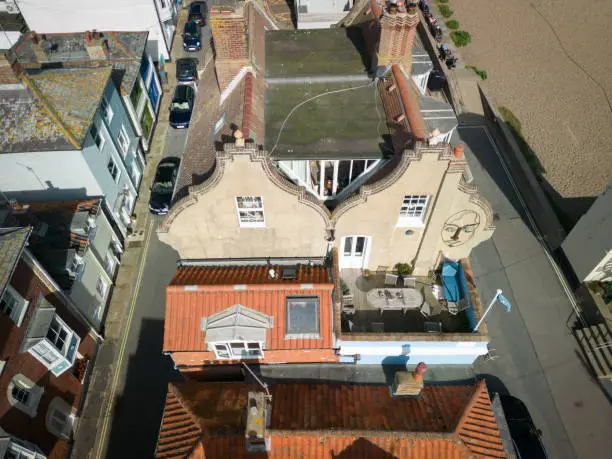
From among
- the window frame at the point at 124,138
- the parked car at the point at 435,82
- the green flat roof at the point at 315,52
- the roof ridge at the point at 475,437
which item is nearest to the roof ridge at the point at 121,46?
the window frame at the point at 124,138

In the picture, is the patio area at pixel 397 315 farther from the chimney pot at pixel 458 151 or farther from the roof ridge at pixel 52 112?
the roof ridge at pixel 52 112

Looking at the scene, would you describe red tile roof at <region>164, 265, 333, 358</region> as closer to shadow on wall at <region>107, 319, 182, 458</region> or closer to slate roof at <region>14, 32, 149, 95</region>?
shadow on wall at <region>107, 319, 182, 458</region>

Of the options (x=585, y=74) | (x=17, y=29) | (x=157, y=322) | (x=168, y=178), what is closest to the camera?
(x=157, y=322)

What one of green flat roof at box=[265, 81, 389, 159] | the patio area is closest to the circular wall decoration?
the patio area

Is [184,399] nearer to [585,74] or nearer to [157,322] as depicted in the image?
[157,322]

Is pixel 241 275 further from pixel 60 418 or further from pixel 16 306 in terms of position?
pixel 60 418

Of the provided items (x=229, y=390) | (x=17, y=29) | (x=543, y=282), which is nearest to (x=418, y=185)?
(x=229, y=390)
